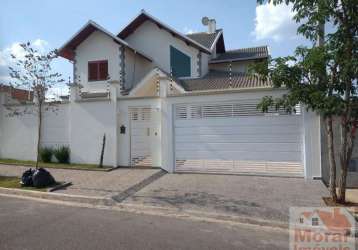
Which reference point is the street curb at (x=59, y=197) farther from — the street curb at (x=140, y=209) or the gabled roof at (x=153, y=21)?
the gabled roof at (x=153, y=21)

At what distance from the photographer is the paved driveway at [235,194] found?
7199 millimetres

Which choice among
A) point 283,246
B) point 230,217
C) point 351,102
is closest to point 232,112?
point 351,102

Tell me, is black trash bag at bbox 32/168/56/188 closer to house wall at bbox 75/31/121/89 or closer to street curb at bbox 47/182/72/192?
street curb at bbox 47/182/72/192

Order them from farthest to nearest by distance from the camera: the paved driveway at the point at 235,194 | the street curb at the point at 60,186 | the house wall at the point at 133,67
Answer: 1. the house wall at the point at 133,67
2. the street curb at the point at 60,186
3. the paved driveway at the point at 235,194

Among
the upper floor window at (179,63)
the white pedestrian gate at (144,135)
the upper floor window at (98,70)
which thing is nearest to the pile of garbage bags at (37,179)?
the white pedestrian gate at (144,135)

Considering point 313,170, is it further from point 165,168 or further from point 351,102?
point 165,168

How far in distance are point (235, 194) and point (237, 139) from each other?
9.95 ft

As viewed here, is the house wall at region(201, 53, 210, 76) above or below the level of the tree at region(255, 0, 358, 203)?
above

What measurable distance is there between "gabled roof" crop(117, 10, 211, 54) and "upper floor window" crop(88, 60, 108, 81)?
3.39m

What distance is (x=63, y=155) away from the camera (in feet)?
44.5

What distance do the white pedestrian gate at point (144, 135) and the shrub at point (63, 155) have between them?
10.2ft

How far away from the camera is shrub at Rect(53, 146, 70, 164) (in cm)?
1355

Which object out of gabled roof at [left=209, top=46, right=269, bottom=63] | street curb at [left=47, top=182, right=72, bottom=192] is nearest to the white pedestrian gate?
street curb at [left=47, top=182, right=72, bottom=192]

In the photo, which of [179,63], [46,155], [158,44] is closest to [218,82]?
[179,63]
